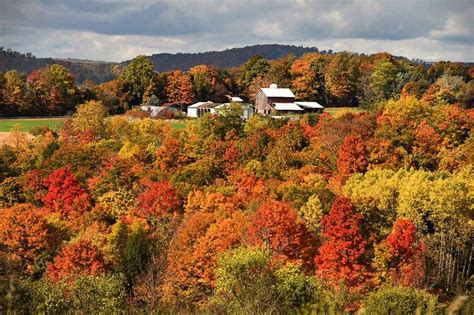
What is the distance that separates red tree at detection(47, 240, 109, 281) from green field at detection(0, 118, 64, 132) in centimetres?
4453

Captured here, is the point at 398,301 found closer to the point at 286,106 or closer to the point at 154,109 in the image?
the point at 286,106

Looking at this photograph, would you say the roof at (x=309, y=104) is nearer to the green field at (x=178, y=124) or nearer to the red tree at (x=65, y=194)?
the green field at (x=178, y=124)

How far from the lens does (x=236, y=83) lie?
10275 centimetres

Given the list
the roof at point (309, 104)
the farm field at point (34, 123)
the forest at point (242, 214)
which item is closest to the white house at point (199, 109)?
the farm field at point (34, 123)

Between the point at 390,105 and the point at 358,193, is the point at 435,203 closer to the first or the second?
the point at 358,193

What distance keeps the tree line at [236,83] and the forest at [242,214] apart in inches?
952

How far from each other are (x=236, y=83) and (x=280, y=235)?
2896 inches

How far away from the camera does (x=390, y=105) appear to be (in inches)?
2128

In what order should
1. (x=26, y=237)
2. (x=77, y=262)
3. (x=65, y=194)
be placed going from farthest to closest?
(x=65, y=194) < (x=26, y=237) < (x=77, y=262)

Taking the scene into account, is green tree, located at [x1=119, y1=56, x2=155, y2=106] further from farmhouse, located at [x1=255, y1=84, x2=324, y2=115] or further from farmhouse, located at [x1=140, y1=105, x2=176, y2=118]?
farmhouse, located at [x1=255, y1=84, x2=324, y2=115]

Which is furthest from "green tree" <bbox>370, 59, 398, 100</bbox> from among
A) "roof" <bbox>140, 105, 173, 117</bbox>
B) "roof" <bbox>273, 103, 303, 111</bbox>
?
"roof" <bbox>140, 105, 173, 117</bbox>

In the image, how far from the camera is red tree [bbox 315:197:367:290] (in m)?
30.1

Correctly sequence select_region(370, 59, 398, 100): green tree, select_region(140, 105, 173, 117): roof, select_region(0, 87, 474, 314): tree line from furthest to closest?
select_region(370, 59, 398, 100): green tree, select_region(140, 105, 173, 117): roof, select_region(0, 87, 474, 314): tree line

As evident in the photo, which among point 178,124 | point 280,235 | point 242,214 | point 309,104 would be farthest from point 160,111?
point 280,235
